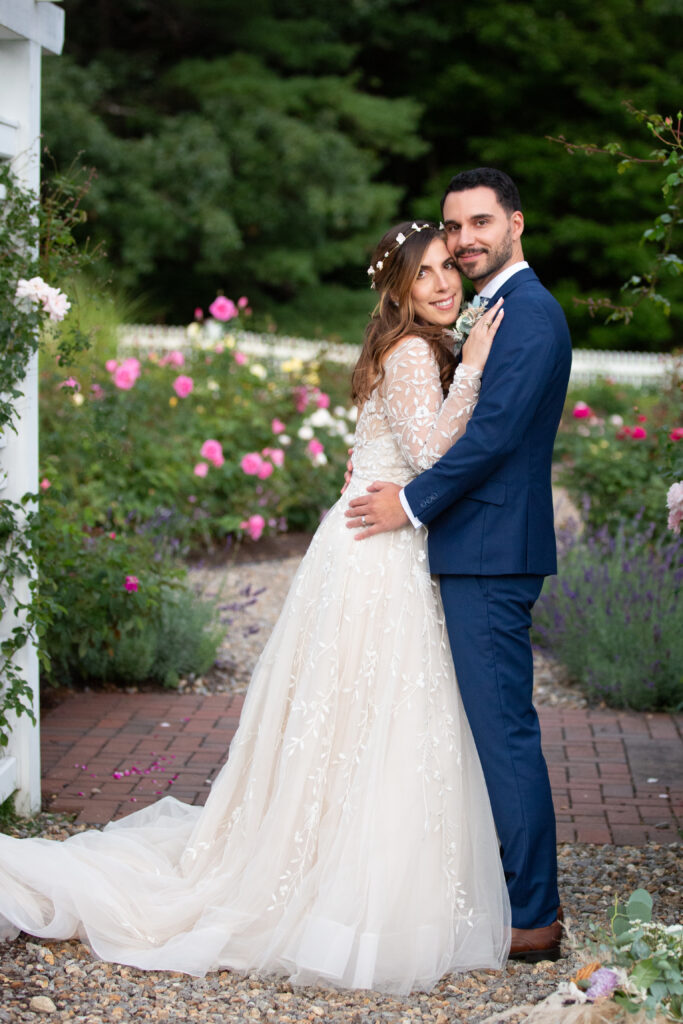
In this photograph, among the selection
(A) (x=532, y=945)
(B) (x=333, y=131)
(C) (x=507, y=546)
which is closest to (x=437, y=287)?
(C) (x=507, y=546)

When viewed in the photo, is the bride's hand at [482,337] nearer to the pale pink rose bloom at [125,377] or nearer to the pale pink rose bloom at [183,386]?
the pale pink rose bloom at [125,377]

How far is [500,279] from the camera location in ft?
9.57

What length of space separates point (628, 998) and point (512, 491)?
1197mm

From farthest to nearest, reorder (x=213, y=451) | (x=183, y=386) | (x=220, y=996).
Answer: (x=183, y=386)
(x=213, y=451)
(x=220, y=996)

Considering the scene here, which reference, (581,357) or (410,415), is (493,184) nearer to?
(410,415)

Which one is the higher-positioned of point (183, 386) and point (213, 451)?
point (183, 386)

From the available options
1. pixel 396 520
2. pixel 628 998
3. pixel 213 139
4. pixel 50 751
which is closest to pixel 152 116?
pixel 213 139

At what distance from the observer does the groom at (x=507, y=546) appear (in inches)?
110

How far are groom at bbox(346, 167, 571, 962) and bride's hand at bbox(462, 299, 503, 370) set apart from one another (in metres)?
0.02

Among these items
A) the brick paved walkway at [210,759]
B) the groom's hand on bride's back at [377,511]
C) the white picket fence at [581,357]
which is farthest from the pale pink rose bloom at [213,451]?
the white picket fence at [581,357]

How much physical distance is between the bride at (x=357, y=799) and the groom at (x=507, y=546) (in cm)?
8

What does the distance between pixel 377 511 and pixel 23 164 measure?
160 centimetres

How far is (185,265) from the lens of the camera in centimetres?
1998

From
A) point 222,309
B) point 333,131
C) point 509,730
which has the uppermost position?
point 333,131
